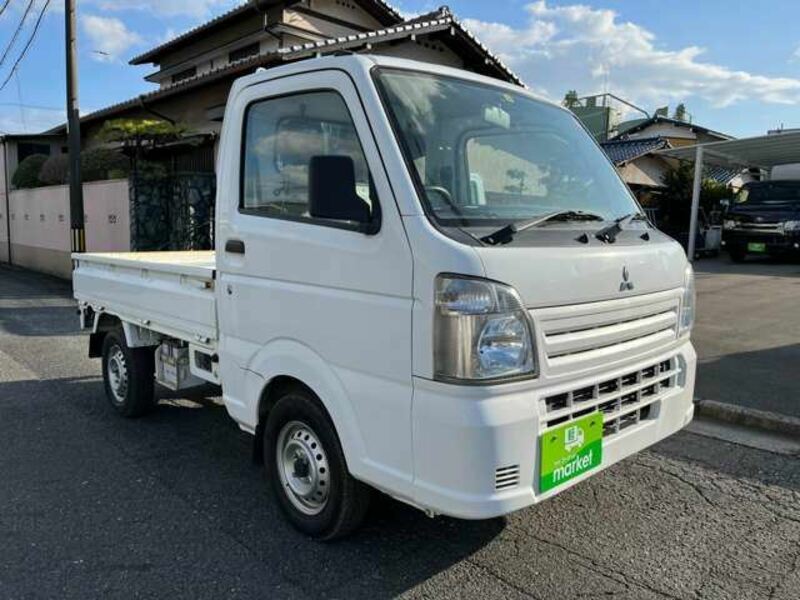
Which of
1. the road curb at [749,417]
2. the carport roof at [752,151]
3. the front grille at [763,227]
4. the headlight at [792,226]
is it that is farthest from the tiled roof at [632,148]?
the road curb at [749,417]

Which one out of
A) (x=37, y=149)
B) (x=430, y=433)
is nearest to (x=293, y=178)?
(x=430, y=433)

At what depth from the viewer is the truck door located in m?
2.61

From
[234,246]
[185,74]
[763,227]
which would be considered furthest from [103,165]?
[763,227]

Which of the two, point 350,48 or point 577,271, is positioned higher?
point 350,48

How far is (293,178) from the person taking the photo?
10.5 ft

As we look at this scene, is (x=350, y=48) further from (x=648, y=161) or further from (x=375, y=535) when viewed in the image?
(x=648, y=161)

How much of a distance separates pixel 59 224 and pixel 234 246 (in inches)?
580

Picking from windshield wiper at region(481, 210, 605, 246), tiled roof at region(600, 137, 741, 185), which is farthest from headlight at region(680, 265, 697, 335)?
tiled roof at region(600, 137, 741, 185)

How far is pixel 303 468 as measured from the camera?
128 inches

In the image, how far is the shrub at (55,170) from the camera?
17.4m

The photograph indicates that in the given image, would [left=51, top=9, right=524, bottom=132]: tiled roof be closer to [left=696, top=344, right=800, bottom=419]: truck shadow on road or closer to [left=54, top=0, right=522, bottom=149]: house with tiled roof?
[left=54, top=0, right=522, bottom=149]: house with tiled roof

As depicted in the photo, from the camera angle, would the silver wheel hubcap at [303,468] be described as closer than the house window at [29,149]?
Yes

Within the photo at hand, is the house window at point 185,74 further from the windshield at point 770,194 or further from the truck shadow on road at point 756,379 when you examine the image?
the truck shadow on road at point 756,379

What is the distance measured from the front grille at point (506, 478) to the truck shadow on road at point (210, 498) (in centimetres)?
77
